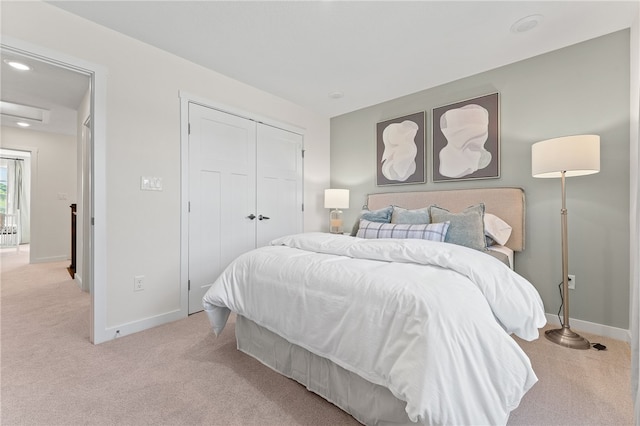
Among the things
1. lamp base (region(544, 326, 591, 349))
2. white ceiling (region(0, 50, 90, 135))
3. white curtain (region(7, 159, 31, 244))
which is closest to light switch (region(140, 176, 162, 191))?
white ceiling (region(0, 50, 90, 135))

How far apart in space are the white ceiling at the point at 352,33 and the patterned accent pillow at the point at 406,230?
5.26ft

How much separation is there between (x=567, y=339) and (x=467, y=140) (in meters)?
1.98

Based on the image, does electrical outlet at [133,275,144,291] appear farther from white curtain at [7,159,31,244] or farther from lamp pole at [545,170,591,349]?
white curtain at [7,159,31,244]

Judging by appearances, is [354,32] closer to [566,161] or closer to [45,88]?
[566,161]

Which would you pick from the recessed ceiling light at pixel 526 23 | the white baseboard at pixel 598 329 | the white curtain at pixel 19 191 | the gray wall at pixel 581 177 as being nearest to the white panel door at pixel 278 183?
the gray wall at pixel 581 177

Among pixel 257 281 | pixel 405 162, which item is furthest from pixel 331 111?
pixel 257 281

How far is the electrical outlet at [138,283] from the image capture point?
239 cm

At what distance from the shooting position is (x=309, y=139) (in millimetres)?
4102

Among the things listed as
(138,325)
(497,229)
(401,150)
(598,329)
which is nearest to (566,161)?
(497,229)

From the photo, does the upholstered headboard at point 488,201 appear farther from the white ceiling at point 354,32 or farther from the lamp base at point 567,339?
the white ceiling at point 354,32

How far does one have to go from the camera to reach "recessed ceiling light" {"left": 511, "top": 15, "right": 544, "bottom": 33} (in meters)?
2.10

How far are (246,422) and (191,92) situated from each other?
2.81 meters

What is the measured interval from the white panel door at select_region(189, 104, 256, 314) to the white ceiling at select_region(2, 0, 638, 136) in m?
0.58

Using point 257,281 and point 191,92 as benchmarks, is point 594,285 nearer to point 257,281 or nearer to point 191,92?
point 257,281
